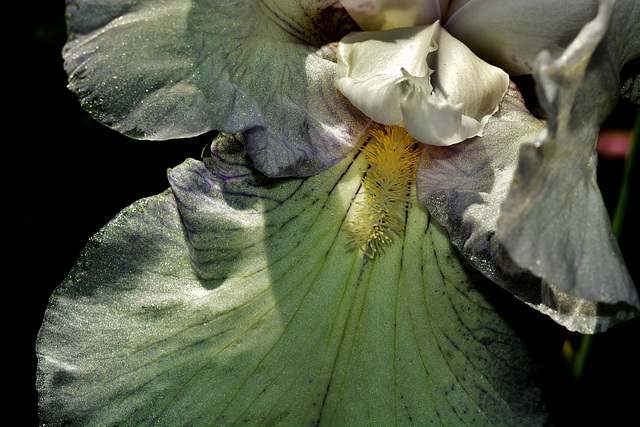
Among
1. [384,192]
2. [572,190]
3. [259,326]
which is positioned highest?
[572,190]

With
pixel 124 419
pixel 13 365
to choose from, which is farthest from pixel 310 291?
pixel 13 365

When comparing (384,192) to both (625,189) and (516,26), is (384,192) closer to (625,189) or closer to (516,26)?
(516,26)

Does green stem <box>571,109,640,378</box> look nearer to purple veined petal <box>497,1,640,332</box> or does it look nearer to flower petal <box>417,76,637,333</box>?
flower petal <box>417,76,637,333</box>

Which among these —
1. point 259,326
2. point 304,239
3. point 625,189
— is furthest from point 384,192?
point 625,189

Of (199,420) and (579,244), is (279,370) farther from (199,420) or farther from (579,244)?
(579,244)

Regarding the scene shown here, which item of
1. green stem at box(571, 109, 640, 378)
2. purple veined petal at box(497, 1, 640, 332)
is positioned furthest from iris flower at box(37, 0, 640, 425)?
green stem at box(571, 109, 640, 378)

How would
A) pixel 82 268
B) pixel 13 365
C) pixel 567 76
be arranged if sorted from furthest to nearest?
pixel 13 365 < pixel 82 268 < pixel 567 76
